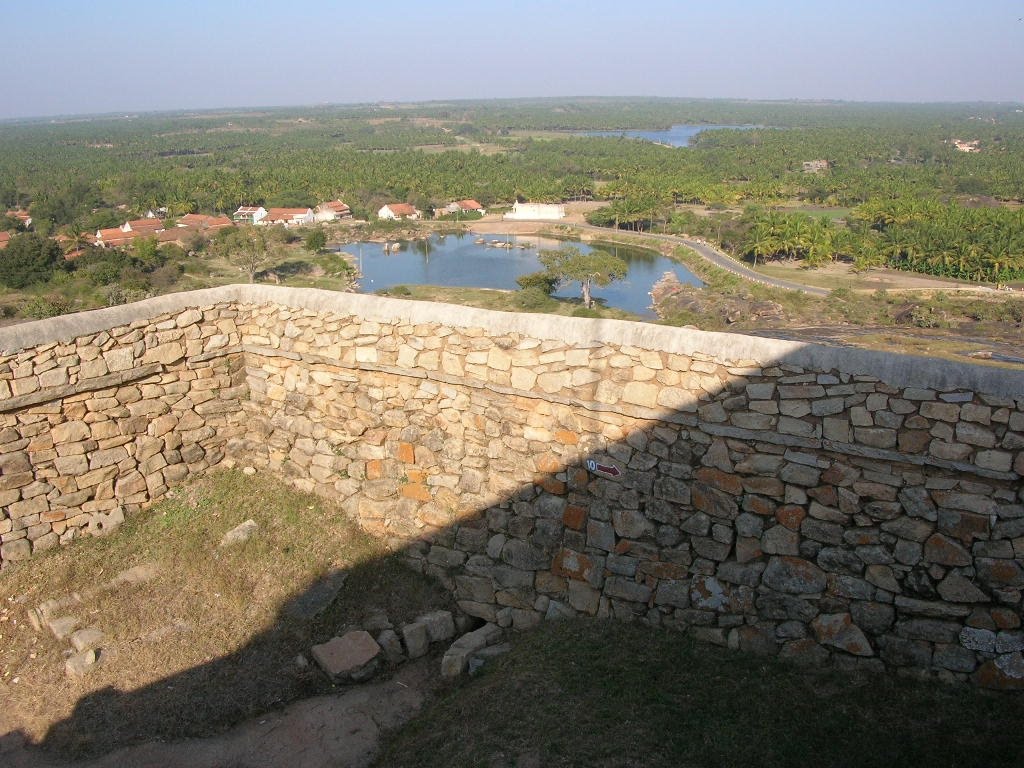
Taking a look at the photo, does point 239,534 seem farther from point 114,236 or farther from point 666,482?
point 114,236

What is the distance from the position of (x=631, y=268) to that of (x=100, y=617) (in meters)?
57.3

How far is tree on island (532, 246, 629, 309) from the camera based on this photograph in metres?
47.0

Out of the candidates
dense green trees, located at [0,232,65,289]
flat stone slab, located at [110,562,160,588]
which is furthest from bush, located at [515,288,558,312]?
flat stone slab, located at [110,562,160,588]

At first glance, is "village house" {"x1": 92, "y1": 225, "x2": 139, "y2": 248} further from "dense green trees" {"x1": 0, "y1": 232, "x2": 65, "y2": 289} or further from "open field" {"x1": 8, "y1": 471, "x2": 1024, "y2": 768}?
"open field" {"x1": 8, "y1": 471, "x2": 1024, "y2": 768}

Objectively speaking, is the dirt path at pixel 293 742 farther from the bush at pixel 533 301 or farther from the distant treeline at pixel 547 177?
the distant treeline at pixel 547 177

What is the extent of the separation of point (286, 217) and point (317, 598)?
244ft

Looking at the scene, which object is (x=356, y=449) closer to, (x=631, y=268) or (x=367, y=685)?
(x=367, y=685)

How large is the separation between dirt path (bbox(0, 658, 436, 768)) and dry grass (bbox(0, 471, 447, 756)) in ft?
0.31

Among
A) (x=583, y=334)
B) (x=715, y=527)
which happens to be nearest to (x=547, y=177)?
(x=583, y=334)

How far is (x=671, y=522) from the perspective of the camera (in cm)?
513

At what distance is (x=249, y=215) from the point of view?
7688 centimetres

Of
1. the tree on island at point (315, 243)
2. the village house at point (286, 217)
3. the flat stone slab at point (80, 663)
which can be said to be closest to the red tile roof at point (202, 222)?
the village house at point (286, 217)

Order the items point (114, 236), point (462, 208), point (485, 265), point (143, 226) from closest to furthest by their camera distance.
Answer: point (114, 236)
point (485, 265)
point (143, 226)
point (462, 208)

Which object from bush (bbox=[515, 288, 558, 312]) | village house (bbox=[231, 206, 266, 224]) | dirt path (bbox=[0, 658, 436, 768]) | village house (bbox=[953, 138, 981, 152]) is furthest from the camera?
village house (bbox=[953, 138, 981, 152])
